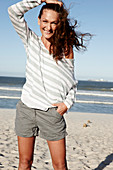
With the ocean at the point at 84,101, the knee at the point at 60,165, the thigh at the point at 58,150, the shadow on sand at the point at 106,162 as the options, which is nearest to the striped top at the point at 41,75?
the thigh at the point at 58,150

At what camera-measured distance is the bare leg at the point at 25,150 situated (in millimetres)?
2057

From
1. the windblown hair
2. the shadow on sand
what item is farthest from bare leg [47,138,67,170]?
the shadow on sand

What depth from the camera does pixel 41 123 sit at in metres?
2.00

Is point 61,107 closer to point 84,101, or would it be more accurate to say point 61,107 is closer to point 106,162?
point 106,162

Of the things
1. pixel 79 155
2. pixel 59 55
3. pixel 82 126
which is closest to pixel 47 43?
pixel 59 55

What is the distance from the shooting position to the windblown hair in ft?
6.48

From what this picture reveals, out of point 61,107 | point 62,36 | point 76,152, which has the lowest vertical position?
point 76,152

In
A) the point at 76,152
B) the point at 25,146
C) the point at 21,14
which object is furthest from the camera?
the point at 76,152

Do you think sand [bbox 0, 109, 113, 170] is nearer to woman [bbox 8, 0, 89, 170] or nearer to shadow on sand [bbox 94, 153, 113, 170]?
shadow on sand [bbox 94, 153, 113, 170]

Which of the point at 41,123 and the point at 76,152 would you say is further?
the point at 76,152

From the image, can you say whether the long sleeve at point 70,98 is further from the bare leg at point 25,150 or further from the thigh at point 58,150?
the bare leg at point 25,150

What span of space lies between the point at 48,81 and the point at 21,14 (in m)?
0.64

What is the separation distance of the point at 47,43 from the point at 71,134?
4948 millimetres

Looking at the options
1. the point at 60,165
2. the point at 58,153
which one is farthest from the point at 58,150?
the point at 60,165
